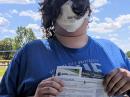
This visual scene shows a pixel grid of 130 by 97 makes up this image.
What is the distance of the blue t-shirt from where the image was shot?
234 cm

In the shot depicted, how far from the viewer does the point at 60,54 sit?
238 cm

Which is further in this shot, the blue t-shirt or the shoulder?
the shoulder

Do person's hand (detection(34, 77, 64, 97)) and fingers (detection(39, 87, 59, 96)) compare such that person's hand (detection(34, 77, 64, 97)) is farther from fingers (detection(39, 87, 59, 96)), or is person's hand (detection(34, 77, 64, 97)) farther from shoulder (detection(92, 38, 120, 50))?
shoulder (detection(92, 38, 120, 50))

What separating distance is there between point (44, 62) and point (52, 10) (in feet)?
0.92

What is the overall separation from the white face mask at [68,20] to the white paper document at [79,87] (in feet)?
1.09

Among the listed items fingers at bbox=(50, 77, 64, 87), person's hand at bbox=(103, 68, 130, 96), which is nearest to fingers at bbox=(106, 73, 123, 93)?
person's hand at bbox=(103, 68, 130, 96)

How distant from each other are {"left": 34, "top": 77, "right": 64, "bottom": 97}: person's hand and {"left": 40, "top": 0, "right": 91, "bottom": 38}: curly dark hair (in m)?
0.43

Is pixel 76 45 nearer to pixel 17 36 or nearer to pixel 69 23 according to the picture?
pixel 69 23

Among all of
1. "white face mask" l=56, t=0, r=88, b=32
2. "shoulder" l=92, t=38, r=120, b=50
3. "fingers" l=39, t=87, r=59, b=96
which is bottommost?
"fingers" l=39, t=87, r=59, b=96

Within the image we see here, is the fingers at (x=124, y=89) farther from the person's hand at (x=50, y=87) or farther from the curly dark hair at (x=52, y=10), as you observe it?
the curly dark hair at (x=52, y=10)

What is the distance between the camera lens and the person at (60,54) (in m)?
2.34

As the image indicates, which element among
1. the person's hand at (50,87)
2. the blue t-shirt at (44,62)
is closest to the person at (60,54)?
the blue t-shirt at (44,62)

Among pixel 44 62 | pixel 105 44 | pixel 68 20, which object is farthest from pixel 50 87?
pixel 105 44

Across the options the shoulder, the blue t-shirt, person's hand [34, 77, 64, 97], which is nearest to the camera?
person's hand [34, 77, 64, 97]
